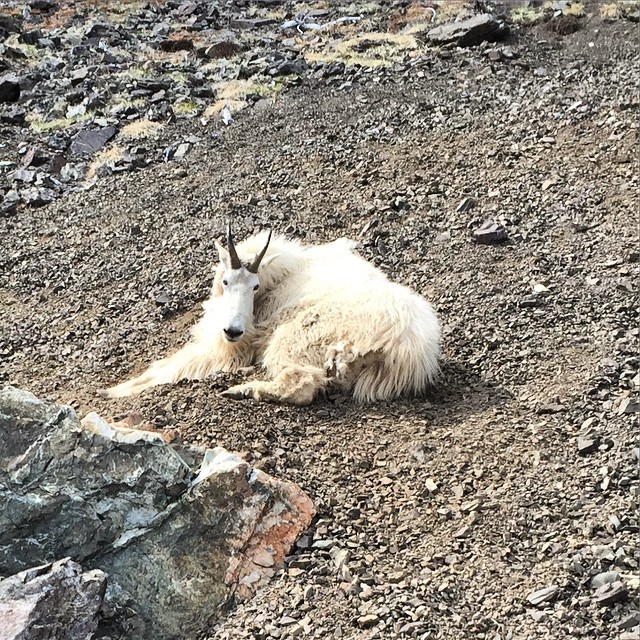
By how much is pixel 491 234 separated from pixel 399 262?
99 cm

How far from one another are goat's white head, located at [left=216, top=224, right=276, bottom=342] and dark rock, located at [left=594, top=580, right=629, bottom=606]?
3.93m

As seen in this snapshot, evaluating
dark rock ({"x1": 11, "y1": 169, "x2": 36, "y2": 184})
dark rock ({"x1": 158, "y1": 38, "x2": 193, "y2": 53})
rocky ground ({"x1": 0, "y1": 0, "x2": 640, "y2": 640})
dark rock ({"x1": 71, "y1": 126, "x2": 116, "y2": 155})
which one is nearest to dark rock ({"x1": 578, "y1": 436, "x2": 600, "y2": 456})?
rocky ground ({"x1": 0, "y1": 0, "x2": 640, "y2": 640})

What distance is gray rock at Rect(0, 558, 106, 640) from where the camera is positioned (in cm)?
362

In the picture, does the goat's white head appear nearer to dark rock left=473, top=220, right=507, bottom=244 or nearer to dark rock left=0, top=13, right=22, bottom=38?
dark rock left=473, top=220, right=507, bottom=244

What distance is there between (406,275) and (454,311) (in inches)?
45.0

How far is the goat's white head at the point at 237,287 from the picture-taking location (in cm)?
710

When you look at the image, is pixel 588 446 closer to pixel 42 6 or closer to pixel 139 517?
pixel 139 517

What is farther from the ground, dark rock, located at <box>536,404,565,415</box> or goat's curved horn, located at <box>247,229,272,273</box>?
goat's curved horn, located at <box>247,229,272,273</box>

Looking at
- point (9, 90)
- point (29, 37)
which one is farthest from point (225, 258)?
point (29, 37)

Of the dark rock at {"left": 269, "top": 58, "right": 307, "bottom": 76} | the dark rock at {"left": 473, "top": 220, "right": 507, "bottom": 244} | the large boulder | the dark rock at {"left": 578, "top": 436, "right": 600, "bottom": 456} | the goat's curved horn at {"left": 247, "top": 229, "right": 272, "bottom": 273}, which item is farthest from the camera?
the dark rock at {"left": 269, "top": 58, "right": 307, "bottom": 76}

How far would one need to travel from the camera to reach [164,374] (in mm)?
7195

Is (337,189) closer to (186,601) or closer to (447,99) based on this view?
(447,99)

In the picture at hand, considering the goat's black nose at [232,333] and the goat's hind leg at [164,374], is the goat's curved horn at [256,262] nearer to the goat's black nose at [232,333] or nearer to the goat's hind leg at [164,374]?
the goat's black nose at [232,333]

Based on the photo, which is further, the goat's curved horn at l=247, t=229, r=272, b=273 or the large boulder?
the goat's curved horn at l=247, t=229, r=272, b=273
